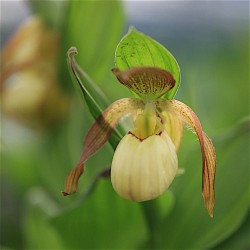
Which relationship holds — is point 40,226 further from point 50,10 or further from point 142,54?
point 142,54

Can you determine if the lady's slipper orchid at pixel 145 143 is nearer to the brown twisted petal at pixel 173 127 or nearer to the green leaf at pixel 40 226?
the brown twisted petal at pixel 173 127

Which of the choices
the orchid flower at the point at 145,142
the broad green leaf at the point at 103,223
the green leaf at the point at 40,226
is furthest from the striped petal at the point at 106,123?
the green leaf at the point at 40,226

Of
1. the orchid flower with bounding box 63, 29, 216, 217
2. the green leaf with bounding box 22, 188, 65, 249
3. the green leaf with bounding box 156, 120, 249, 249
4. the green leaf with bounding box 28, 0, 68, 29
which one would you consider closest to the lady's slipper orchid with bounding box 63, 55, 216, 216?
the orchid flower with bounding box 63, 29, 216, 217

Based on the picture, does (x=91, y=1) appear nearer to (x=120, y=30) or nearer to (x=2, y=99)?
(x=120, y=30)

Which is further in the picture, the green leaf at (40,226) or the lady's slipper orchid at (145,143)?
the green leaf at (40,226)

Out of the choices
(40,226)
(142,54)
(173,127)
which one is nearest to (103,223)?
(40,226)

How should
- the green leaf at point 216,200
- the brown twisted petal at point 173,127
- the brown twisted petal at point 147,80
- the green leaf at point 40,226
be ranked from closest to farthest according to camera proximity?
1. the brown twisted petal at point 147,80
2. the brown twisted petal at point 173,127
3. the green leaf at point 216,200
4. the green leaf at point 40,226
